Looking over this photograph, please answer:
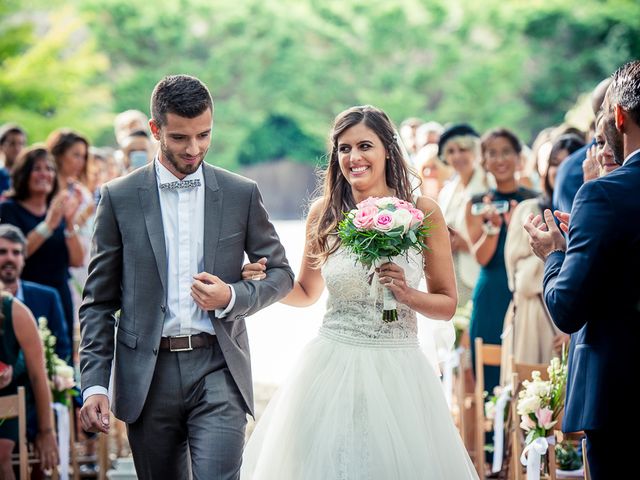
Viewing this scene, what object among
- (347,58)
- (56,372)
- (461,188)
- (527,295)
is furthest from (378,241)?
(347,58)

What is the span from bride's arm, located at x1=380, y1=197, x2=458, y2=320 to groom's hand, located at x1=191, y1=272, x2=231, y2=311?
2.85 ft

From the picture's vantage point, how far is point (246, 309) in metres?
4.41

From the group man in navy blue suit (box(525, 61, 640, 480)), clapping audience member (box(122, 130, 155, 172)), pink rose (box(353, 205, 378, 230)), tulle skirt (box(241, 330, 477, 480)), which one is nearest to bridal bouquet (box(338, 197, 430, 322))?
pink rose (box(353, 205, 378, 230))

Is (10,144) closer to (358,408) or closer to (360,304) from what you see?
(360,304)

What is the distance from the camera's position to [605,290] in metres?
3.81

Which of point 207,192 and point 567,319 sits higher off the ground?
point 207,192

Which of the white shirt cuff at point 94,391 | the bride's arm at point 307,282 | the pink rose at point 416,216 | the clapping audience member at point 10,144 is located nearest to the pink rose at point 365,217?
the pink rose at point 416,216

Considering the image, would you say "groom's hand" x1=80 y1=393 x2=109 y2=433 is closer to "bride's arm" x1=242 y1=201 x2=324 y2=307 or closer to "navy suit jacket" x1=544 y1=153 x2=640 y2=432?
"bride's arm" x1=242 y1=201 x2=324 y2=307

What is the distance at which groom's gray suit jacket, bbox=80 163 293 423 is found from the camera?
175 inches

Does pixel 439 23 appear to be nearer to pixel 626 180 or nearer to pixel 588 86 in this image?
pixel 588 86

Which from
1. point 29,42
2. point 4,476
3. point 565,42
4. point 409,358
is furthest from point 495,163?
point 565,42

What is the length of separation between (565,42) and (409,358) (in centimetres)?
3763

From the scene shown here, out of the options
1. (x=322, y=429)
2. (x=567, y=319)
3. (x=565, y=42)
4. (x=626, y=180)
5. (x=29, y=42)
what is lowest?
(x=322, y=429)

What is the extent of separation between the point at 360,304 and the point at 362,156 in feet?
2.27
